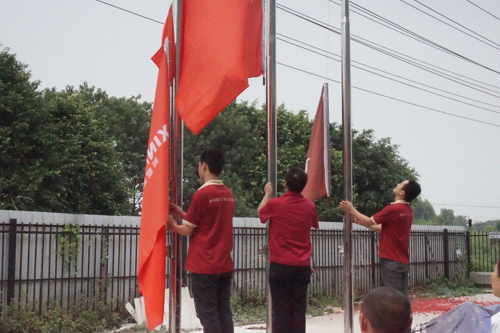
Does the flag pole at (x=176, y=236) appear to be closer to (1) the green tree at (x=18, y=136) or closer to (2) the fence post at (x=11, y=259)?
(2) the fence post at (x=11, y=259)

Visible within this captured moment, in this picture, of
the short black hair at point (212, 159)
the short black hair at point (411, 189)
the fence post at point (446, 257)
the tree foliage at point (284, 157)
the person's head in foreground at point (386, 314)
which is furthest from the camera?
the tree foliage at point (284, 157)

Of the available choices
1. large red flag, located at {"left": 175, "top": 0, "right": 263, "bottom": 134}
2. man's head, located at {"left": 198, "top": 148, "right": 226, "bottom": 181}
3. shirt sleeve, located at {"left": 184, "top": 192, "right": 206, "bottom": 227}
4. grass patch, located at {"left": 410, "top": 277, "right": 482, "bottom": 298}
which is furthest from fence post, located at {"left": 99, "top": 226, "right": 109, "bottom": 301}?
grass patch, located at {"left": 410, "top": 277, "right": 482, "bottom": 298}

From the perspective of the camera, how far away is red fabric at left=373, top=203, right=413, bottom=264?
262 inches

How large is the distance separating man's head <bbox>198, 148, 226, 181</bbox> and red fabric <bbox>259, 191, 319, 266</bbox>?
74 cm

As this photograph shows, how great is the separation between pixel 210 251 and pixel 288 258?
3.16ft

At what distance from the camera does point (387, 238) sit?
673 cm

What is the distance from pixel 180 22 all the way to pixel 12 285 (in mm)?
5858

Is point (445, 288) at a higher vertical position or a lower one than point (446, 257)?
lower

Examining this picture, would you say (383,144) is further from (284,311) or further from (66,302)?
(284,311)

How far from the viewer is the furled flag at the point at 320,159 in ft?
23.7

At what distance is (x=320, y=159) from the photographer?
735cm

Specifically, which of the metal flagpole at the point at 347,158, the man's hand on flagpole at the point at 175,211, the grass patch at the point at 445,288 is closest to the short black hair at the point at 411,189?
the metal flagpole at the point at 347,158

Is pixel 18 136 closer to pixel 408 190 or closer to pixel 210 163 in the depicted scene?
pixel 408 190

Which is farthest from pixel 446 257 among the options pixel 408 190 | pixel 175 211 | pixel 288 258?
pixel 175 211
